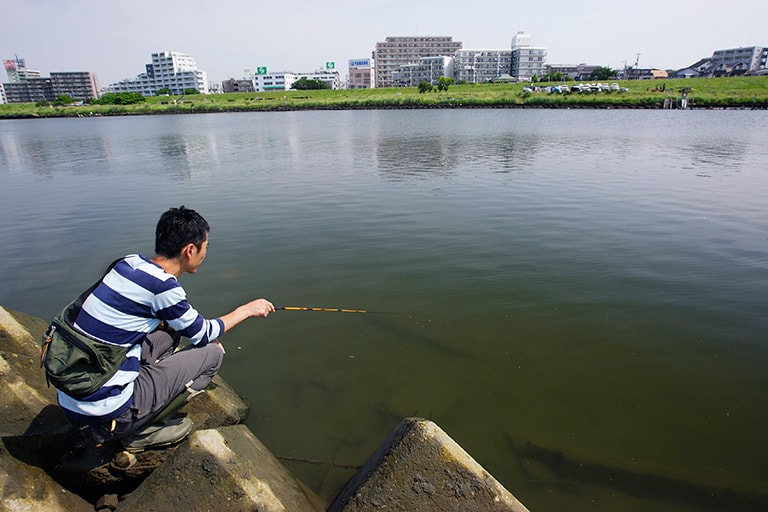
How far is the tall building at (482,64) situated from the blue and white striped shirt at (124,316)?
16023 centimetres

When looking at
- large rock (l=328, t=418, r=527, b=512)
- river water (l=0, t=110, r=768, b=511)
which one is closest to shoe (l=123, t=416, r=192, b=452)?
river water (l=0, t=110, r=768, b=511)

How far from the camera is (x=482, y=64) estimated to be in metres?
152

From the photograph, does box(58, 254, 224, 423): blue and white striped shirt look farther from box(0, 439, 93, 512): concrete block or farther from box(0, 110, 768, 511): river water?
box(0, 110, 768, 511): river water

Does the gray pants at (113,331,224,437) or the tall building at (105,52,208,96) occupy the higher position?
the tall building at (105,52,208,96)

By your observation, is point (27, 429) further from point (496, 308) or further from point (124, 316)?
point (496, 308)

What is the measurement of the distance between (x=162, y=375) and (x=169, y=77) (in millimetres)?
208725

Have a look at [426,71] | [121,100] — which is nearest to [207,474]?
[121,100]

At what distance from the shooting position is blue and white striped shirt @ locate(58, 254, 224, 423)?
3111mm

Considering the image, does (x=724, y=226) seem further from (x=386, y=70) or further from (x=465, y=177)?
(x=386, y=70)

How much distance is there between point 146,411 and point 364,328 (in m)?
3.41

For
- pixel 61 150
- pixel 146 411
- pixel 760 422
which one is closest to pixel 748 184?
pixel 760 422

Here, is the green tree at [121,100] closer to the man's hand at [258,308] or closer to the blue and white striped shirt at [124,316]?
the man's hand at [258,308]

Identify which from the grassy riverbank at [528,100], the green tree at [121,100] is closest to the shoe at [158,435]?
the grassy riverbank at [528,100]

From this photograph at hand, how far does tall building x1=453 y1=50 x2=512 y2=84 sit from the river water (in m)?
147
